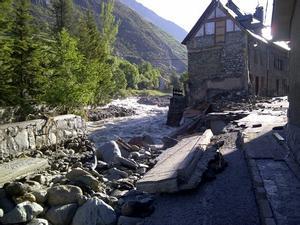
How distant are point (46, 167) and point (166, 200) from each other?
4.46 m

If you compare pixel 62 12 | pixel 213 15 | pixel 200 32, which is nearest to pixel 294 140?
pixel 213 15

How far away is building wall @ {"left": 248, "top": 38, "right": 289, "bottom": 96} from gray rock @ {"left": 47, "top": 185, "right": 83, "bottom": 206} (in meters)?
24.3

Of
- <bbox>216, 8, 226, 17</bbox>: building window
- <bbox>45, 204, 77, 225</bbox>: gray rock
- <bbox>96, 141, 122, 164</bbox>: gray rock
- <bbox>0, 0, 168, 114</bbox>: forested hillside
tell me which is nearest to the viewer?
<bbox>45, 204, 77, 225</bbox>: gray rock

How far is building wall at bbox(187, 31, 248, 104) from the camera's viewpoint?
2812 centimetres

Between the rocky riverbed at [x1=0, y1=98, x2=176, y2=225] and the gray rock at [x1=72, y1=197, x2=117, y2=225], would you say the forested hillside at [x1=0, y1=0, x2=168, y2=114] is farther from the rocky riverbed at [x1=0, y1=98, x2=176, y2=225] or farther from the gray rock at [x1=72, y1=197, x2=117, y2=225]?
the gray rock at [x1=72, y1=197, x2=117, y2=225]

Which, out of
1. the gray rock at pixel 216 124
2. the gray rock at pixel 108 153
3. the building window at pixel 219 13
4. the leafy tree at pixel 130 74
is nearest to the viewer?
the gray rock at pixel 108 153

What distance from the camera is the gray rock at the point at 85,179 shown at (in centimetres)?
768

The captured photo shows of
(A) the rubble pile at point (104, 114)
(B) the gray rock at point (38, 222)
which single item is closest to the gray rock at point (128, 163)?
(B) the gray rock at point (38, 222)

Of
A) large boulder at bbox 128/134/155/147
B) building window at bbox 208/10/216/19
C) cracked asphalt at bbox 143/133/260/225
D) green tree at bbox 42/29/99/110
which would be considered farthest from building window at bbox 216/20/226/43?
cracked asphalt at bbox 143/133/260/225

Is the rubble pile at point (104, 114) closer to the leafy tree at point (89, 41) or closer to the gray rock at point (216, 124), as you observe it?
the leafy tree at point (89, 41)

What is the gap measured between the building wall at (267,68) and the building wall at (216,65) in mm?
1486

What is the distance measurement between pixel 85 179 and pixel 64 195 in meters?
0.91

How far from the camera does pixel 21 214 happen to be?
6.30 meters

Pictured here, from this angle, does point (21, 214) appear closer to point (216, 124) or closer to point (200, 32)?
point (216, 124)
